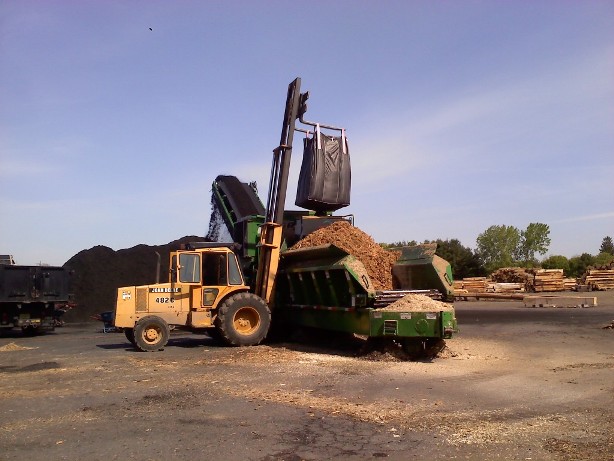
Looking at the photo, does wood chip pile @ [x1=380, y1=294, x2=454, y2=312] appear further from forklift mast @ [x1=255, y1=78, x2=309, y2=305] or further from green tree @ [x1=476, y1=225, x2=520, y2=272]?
green tree @ [x1=476, y1=225, x2=520, y2=272]

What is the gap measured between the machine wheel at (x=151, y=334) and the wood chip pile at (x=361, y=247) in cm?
375

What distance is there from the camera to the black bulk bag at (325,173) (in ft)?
47.7

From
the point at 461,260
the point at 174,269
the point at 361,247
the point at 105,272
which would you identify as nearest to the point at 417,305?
the point at 361,247

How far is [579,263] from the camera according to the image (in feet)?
180

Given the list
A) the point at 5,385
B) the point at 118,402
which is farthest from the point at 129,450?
the point at 5,385

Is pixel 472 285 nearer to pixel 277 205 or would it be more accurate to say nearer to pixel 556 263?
pixel 556 263

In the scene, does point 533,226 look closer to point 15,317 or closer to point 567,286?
point 567,286

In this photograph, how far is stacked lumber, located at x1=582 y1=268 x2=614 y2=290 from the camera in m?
39.1

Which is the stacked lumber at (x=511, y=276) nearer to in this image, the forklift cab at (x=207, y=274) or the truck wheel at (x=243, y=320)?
the truck wheel at (x=243, y=320)

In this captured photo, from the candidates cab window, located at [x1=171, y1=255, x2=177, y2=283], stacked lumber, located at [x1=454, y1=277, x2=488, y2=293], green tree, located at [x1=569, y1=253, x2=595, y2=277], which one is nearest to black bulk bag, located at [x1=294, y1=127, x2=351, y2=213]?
cab window, located at [x1=171, y1=255, x2=177, y2=283]

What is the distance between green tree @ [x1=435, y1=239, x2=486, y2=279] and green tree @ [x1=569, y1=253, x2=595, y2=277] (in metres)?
8.06

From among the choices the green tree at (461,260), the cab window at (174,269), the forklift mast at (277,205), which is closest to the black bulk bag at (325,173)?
the forklift mast at (277,205)

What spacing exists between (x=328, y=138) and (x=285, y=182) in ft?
5.08

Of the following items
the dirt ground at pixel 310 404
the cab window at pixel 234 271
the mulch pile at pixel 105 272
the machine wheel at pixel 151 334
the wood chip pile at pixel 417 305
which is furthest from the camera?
the mulch pile at pixel 105 272
